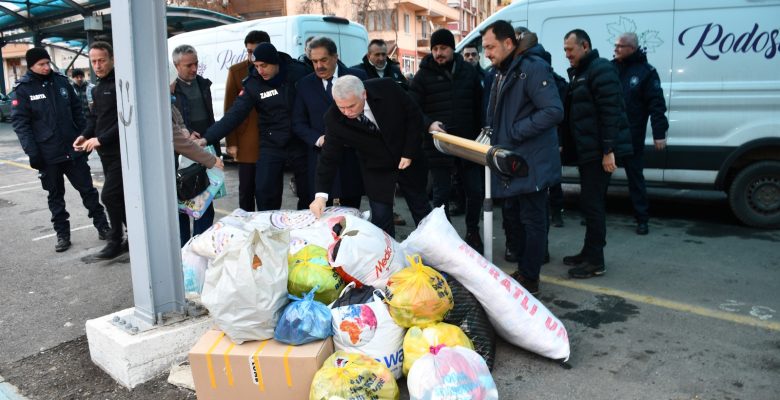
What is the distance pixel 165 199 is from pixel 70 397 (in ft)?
3.72

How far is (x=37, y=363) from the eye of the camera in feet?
11.4

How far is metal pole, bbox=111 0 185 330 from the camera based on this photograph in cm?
309

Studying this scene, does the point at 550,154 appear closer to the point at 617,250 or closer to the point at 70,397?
the point at 617,250

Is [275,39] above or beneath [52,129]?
above

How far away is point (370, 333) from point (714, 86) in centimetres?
454

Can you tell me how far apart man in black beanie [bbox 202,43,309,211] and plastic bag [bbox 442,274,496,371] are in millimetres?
2255

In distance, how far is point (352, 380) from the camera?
8.57ft

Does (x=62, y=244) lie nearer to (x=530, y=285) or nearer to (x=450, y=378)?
(x=530, y=285)

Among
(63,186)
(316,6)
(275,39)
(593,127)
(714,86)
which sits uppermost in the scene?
(316,6)

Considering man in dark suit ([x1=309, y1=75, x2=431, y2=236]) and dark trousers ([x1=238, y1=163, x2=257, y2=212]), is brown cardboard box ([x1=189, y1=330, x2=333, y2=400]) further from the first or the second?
dark trousers ([x1=238, y1=163, x2=257, y2=212])

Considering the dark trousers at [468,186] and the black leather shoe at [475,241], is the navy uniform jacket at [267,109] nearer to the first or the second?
the dark trousers at [468,186]

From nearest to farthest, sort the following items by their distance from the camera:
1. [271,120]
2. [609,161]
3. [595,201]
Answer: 1. [609,161]
2. [595,201]
3. [271,120]

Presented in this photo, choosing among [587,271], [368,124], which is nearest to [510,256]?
[587,271]

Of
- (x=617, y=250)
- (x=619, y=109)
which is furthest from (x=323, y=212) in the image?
(x=617, y=250)
